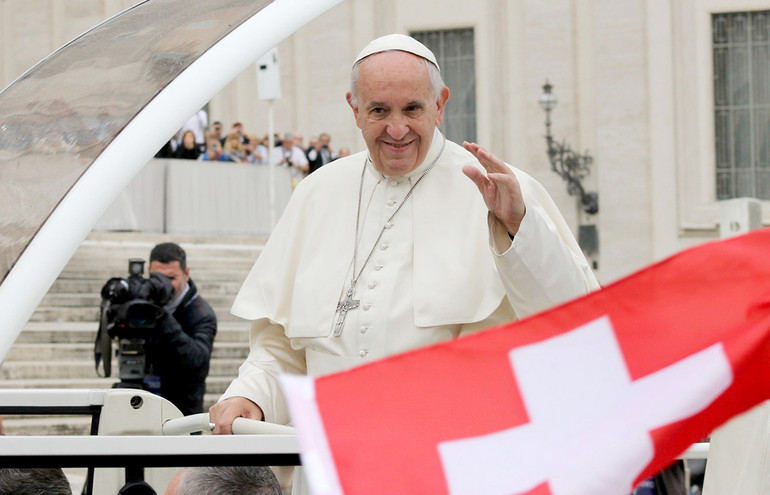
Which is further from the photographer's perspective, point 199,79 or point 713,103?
point 713,103

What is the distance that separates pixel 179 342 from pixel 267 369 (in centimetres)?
398

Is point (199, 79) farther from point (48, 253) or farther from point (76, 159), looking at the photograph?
point (48, 253)

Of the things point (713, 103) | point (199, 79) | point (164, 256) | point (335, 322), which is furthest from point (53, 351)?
point (713, 103)

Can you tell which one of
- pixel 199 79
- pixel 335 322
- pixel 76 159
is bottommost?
pixel 335 322

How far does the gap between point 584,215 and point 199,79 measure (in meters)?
19.1

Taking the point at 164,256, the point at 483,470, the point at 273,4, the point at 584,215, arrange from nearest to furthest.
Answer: the point at 483,470 < the point at 273,4 < the point at 164,256 < the point at 584,215

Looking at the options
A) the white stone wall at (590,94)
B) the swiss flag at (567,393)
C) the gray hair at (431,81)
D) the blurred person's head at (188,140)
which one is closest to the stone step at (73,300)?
the blurred person's head at (188,140)

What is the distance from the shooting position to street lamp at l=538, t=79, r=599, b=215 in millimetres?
20828

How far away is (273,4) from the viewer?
8.11 feet

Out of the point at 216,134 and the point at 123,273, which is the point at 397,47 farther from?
the point at 216,134

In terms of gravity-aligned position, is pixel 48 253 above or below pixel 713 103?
below

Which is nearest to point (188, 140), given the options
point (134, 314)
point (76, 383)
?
point (76, 383)

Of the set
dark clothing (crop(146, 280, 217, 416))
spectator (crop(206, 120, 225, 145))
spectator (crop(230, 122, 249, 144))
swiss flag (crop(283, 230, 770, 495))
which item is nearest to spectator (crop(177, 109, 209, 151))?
spectator (crop(206, 120, 225, 145))

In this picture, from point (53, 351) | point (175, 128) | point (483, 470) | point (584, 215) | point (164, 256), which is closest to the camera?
point (483, 470)
